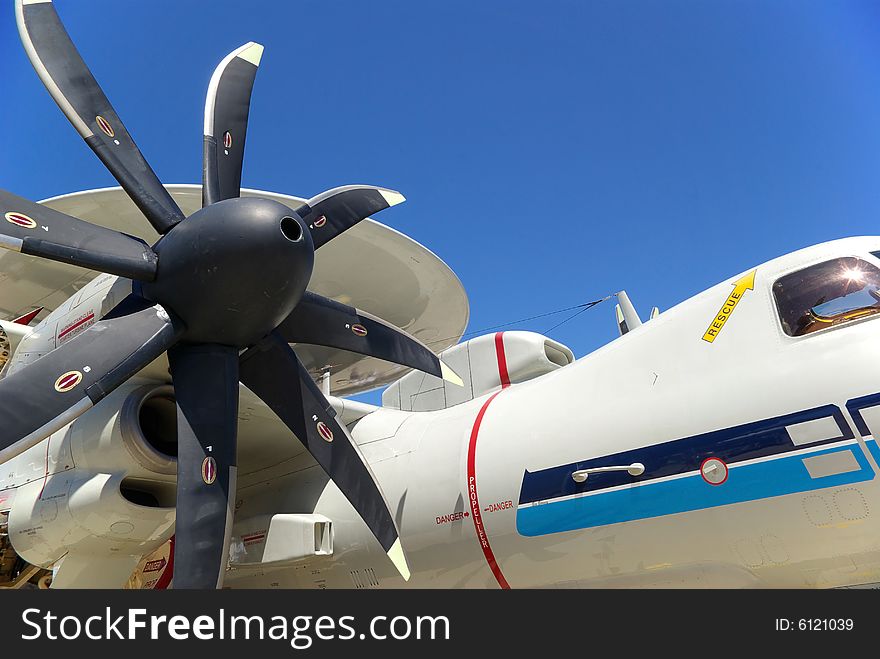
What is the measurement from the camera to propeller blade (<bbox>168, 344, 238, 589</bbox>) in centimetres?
487

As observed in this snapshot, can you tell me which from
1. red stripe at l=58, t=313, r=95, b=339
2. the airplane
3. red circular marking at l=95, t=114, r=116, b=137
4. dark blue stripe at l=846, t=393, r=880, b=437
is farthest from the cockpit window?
red stripe at l=58, t=313, r=95, b=339

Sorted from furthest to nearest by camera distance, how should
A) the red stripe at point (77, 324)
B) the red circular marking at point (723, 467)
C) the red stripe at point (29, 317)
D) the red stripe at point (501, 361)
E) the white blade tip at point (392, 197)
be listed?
1. the red stripe at point (29, 317)
2. the red stripe at point (501, 361)
3. the white blade tip at point (392, 197)
4. the red stripe at point (77, 324)
5. the red circular marking at point (723, 467)

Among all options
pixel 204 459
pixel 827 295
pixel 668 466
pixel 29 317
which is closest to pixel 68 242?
pixel 204 459

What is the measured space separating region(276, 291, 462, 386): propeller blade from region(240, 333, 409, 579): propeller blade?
24 cm

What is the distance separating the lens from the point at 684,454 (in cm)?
489

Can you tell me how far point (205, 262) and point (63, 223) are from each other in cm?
101

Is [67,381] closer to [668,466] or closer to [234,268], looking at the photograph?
[234,268]

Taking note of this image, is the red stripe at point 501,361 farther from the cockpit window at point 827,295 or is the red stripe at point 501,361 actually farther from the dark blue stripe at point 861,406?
the dark blue stripe at point 861,406

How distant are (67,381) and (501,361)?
4128 millimetres

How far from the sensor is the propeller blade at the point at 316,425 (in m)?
5.79

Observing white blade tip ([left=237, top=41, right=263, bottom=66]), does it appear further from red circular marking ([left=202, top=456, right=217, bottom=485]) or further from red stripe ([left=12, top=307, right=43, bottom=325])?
red stripe ([left=12, top=307, right=43, bottom=325])

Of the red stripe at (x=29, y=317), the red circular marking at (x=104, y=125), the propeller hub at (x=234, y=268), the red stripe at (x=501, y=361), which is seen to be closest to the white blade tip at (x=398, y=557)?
the propeller hub at (x=234, y=268)
